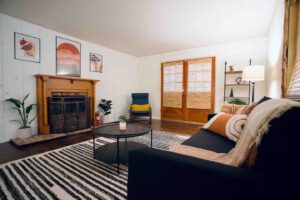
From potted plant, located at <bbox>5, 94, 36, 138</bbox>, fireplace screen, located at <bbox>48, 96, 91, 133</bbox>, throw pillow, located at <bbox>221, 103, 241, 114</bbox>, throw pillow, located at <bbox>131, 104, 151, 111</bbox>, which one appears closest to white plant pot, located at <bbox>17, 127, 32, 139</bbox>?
potted plant, located at <bbox>5, 94, 36, 138</bbox>

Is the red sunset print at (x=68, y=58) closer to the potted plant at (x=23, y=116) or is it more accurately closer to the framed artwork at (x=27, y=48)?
the framed artwork at (x=27, y=48)

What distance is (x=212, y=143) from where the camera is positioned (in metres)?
1.45

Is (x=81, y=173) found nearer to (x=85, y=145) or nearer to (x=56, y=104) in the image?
(x=85, y=145)

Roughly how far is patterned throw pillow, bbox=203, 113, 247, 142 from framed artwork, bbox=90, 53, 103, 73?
140 inches

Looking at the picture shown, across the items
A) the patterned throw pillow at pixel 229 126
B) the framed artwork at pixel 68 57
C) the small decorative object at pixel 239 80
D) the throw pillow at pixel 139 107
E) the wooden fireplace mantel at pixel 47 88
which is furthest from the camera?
the throw pillow at pixel 139 107

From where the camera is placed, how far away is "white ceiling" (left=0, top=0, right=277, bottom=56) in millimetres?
2406

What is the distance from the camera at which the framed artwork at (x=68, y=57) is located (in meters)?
3.47

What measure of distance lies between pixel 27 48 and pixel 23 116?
54.0 inches

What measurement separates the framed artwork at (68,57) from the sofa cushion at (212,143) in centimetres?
340

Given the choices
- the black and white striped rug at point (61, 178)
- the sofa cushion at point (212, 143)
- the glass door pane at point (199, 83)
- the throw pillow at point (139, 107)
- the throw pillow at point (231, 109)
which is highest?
the glass door pane at point (199, 83)

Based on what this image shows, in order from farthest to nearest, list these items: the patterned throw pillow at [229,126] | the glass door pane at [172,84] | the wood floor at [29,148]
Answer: the glass door pane at [172,84], the wood floor at [29,148], the patterned throw pillow at [229,126]

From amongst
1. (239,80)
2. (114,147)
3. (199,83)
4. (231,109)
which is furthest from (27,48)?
(239,80)

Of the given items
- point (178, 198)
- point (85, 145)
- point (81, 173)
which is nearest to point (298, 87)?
point (178, 198)

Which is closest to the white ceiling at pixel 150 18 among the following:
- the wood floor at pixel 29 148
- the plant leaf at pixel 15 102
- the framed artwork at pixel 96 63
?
the framed artwork at pixel 96 63
